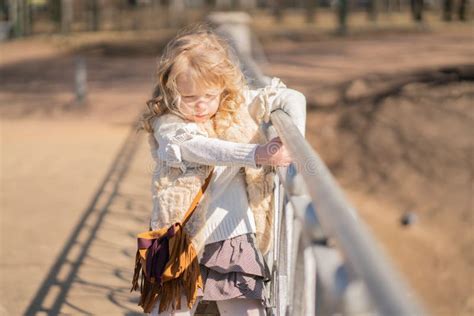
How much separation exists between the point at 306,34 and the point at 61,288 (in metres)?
21.4

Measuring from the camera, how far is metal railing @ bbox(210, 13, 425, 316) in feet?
3.84

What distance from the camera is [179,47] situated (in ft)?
7.82

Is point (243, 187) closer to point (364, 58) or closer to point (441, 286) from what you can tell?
point (441, 286)

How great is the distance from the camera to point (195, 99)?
7.88ft

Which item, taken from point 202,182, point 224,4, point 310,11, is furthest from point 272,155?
point 224,4

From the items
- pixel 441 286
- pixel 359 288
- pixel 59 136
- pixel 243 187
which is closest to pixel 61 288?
pixel 243 187

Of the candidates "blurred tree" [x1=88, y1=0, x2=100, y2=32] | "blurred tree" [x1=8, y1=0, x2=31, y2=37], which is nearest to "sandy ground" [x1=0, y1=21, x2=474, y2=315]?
"blurred tree" [x1=8, y1=0, x2=31, y2=37]

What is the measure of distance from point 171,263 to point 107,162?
6193 millimetres

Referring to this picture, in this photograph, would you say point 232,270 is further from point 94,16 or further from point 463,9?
→ point 94,16

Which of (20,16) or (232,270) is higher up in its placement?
(232,270)

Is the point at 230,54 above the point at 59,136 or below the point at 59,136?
above

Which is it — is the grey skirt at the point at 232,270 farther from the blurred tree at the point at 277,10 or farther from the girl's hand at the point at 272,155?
the blurred tree at the point at 277,10

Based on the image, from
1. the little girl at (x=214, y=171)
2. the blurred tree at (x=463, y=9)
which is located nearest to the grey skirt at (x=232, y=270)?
the little girl at (x=214, y=171)

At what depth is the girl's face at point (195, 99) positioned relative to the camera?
2369 millimetres
